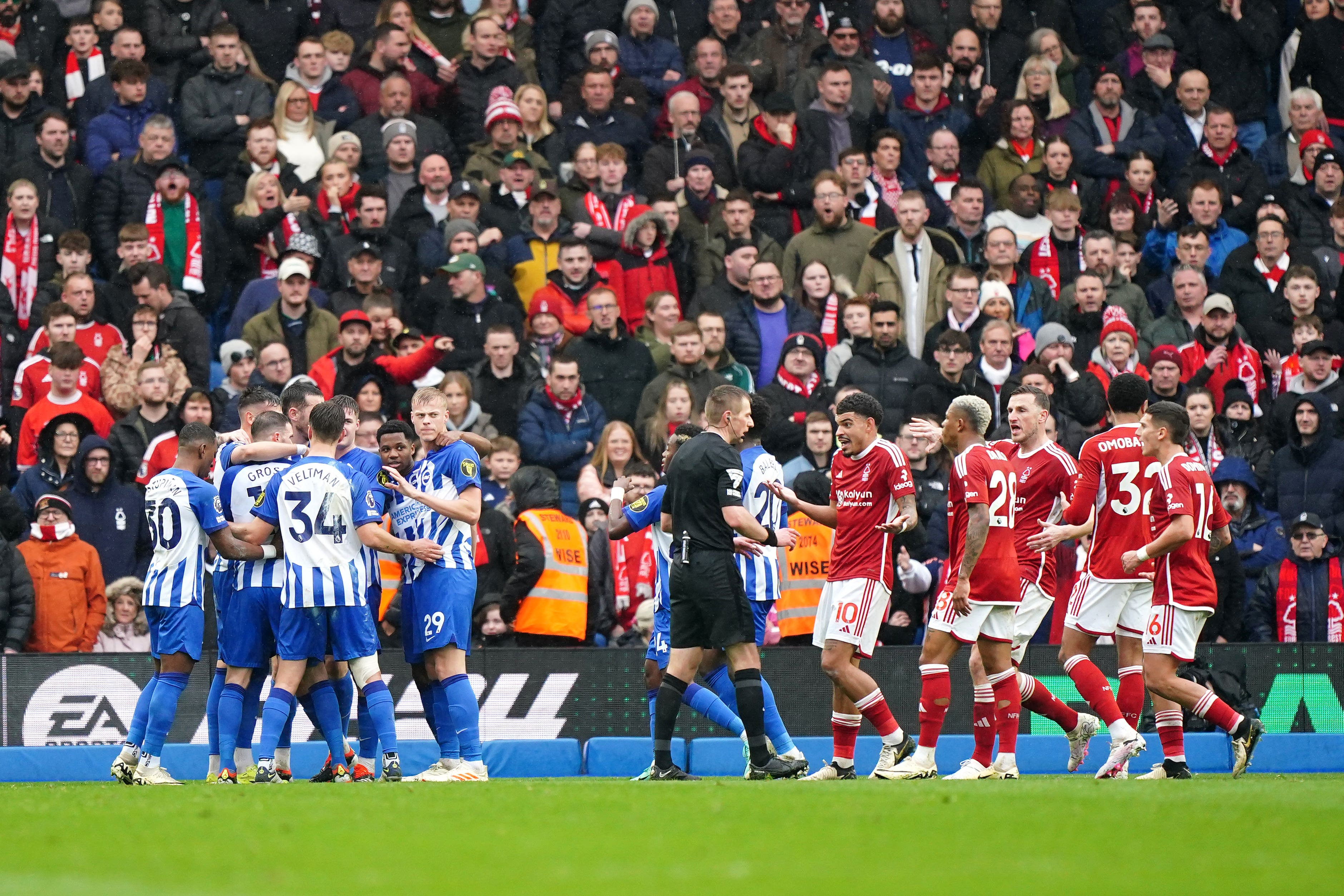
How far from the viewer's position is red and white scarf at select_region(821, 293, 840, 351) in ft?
59.6

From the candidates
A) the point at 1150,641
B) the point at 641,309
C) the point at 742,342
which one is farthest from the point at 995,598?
the point at 641,309

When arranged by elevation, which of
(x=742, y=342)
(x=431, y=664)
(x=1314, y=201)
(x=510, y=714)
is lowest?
(x=510, y=714)

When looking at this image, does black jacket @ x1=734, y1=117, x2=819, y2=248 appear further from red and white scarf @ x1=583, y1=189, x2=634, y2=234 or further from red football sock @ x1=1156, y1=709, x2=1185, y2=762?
red football sock @ x1=1156, y1=709, x2=1185, y2=762

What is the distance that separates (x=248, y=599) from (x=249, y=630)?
206 millimetres

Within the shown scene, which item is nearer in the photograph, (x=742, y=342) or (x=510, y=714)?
(x=510, y=714)

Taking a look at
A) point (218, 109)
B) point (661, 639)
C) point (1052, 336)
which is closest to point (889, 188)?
point (1052, 336)

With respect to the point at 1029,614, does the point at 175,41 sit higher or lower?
higher

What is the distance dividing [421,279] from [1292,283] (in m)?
8.78

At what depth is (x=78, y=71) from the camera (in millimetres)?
19906

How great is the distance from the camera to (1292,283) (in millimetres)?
18234

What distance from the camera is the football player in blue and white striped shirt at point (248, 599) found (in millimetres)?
11734

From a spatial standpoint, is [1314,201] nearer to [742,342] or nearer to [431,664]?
[742,342]

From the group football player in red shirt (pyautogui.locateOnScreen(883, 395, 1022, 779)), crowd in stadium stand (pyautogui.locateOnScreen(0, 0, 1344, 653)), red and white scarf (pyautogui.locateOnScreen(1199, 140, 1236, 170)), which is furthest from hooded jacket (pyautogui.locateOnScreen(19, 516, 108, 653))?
red and white scarf (pyautogui.locateOnScreen(1199, 140, 1236, 170))

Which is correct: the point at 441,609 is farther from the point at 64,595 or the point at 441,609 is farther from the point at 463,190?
the point at 463,190
